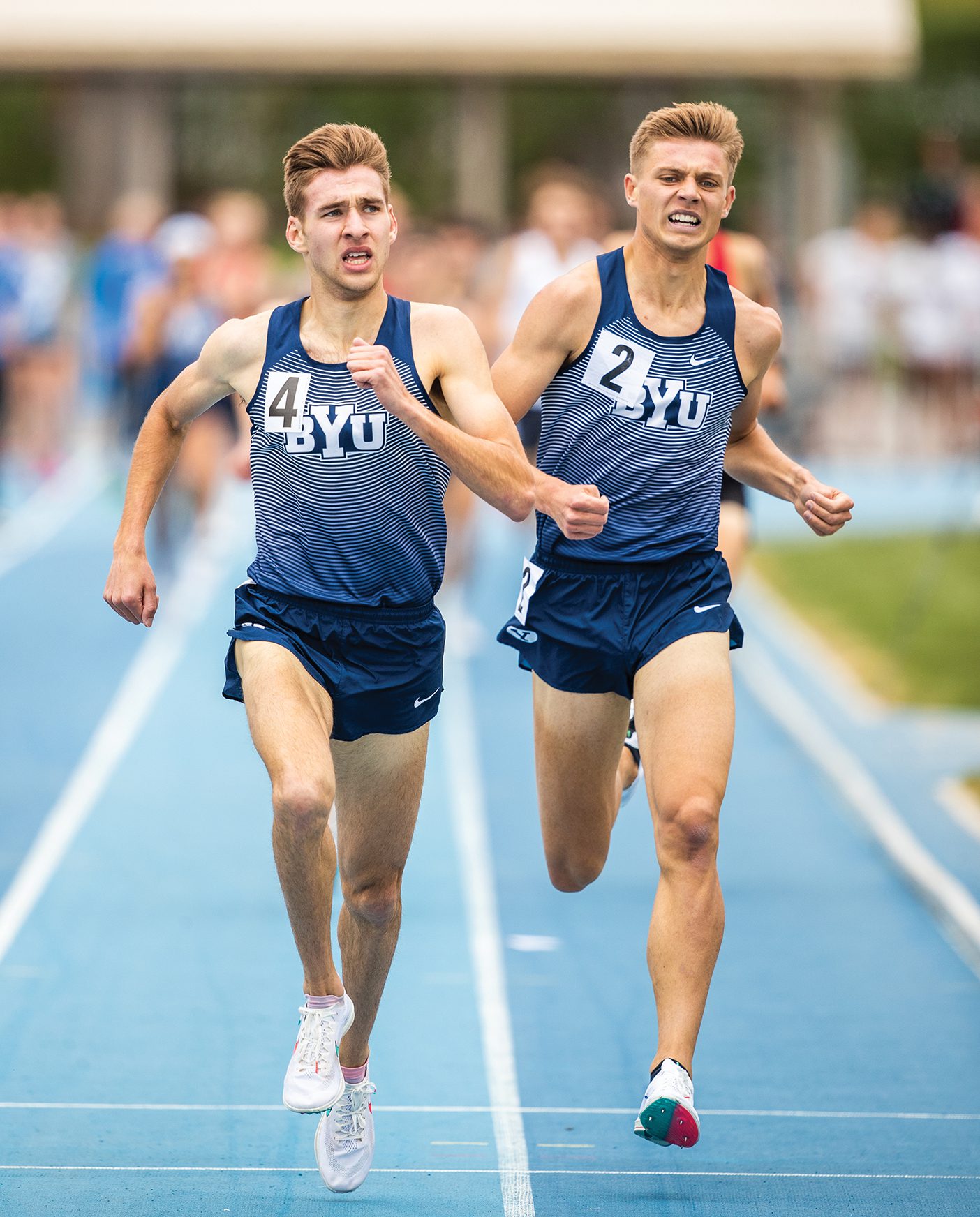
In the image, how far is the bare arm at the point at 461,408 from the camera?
4.62 m

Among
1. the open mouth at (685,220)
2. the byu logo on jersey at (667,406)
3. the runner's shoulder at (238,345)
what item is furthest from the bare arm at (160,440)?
the open mouth at (685,220)

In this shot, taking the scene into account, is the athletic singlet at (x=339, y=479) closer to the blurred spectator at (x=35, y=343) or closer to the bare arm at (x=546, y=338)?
the bare arm at (x=546, y=338)

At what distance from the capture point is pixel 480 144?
29922 mm

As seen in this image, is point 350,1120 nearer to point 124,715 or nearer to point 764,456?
point 764,456

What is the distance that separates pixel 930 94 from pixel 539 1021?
45.0 meters

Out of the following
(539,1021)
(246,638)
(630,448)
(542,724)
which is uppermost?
(630,448)

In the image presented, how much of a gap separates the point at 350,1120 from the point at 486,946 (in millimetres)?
2309

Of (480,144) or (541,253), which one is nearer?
(541,253)

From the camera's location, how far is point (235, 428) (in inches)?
578

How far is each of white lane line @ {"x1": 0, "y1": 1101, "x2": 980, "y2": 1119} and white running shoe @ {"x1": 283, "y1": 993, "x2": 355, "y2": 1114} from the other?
3.30 feet

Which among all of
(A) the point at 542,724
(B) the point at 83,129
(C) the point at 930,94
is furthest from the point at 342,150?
(C) the point at 930,94

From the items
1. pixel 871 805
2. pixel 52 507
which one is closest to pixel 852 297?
pixel 52 507

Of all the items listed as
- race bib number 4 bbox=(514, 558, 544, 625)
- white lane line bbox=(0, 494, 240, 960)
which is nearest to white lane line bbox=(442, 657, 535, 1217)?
race bib number 4 bbox=(514, 558, 544, 625)

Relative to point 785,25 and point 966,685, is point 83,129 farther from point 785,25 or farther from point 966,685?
point 966,685
